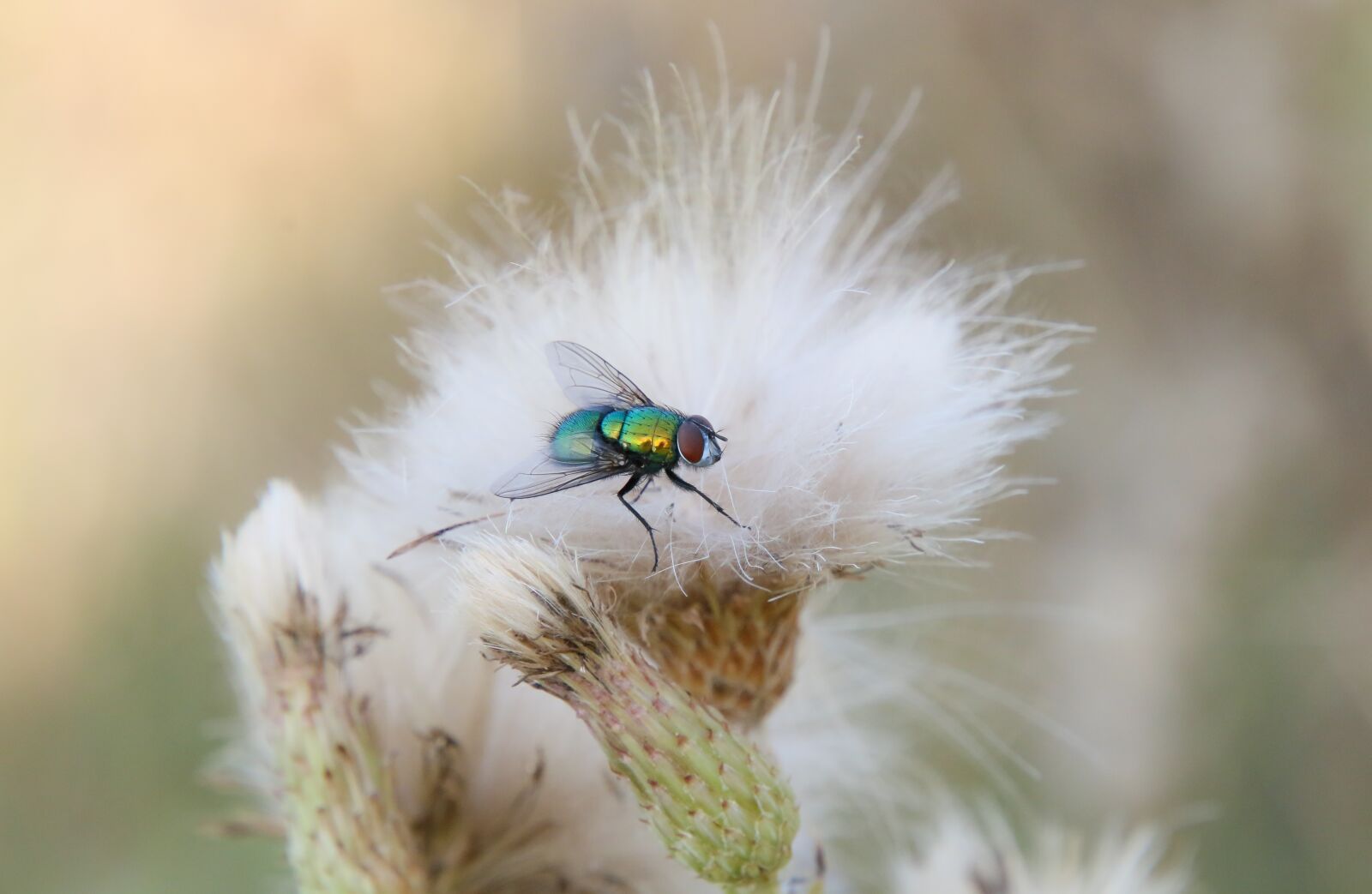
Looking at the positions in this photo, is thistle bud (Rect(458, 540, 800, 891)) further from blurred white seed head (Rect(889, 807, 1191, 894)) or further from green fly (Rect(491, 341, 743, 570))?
blurred white seed head (Rect(889, 807, 1191, 894))

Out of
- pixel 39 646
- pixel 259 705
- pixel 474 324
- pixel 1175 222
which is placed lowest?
pixel 259 705

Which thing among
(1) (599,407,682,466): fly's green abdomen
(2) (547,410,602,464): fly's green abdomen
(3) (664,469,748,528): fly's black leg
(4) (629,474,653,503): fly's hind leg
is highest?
(2) (547,410,602,464): fly's green abdomen

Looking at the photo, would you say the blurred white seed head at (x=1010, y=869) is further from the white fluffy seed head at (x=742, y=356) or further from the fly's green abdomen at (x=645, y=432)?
the fly's green abdomen at (x=645, y=432)

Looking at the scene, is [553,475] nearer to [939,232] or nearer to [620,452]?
[620,452]

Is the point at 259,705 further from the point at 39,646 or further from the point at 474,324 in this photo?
the point at 39,646

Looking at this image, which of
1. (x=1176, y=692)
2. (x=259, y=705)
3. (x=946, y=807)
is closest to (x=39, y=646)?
(x=259, y=705)

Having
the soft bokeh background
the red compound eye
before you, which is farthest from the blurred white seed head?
the soft bokeh background

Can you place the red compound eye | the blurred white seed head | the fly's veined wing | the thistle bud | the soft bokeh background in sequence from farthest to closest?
the soft bokeh background < the blurred white seed head < the fly's veined wing < the red compound eye < the thistle bud

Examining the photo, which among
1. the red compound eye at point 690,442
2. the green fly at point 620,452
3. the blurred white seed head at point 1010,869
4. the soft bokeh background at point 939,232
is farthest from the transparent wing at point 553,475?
the soft bokeh background at point 939,232
